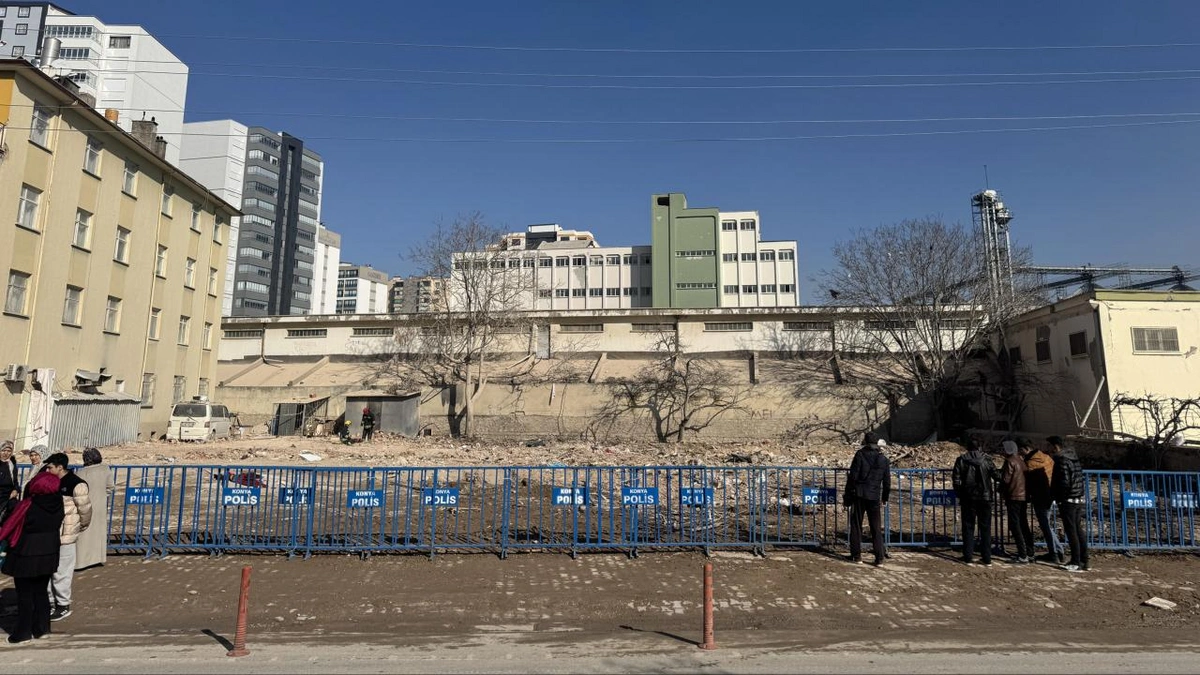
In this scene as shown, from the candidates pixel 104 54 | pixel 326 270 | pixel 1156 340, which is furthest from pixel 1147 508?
pixel 326 270

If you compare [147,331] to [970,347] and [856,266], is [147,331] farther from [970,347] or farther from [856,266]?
[970,347]

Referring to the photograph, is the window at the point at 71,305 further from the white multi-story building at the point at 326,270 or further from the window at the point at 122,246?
the white multi-story building at the point at 326,270

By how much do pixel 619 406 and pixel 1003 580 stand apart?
20803 mm

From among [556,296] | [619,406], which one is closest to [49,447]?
[619,406]

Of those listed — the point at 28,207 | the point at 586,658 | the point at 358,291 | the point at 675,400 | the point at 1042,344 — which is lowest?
the point at 586,658

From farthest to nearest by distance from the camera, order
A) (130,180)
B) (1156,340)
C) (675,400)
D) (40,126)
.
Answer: (675,400) → (130,180) → (40,126) → (1156,340)

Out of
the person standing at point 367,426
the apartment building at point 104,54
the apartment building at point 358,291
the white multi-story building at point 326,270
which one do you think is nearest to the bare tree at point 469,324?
the person standing at point 367,426

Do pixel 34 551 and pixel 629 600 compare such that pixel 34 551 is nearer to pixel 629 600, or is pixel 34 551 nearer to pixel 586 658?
pixel 586 658

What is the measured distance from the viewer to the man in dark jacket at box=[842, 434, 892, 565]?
25.9 feet

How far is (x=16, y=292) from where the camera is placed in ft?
63.1

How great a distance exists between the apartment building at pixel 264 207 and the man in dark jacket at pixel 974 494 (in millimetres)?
85150

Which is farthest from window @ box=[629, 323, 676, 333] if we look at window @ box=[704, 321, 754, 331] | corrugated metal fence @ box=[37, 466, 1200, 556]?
corrugated metal fence @ box=[37, 466, 1200, 556]

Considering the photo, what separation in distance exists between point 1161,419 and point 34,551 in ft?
79.3

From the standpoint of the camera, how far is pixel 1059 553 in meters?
8.18
